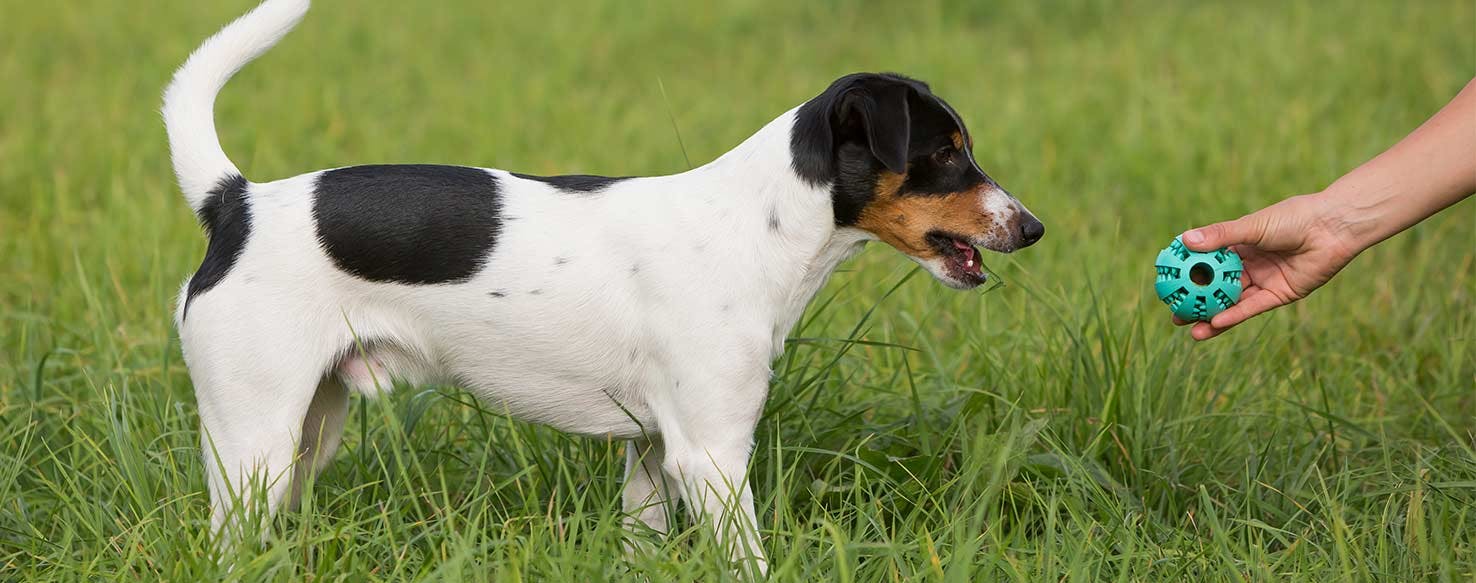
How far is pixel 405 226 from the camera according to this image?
3.04 meters

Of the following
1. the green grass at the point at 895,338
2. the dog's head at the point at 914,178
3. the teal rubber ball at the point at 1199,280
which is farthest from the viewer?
the teal rubber ball at the point at 1199,280

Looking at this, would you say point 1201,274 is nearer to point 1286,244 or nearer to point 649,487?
point 1286,244

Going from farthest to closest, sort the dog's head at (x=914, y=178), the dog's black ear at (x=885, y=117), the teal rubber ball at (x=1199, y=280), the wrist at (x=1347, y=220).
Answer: the teal rubber ball at (x=1199, y=280)
the wrist at (x=1347, y=220)
the dog's head at (x=914, y=178)
the dog's black ear at (x=885, y=117)

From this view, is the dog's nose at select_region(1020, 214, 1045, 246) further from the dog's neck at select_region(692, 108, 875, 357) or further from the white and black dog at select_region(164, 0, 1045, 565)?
the dog's neck at select_region(692, 108, 875, 357)

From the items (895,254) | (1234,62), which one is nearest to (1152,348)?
(895,254)

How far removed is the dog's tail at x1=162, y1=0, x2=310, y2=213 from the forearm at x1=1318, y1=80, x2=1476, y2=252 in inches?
93.2

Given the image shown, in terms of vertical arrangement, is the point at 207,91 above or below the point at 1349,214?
above

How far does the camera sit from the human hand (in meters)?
3.30

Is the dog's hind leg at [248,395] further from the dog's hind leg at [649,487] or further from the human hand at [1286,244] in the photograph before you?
the human hand at [1286,244]

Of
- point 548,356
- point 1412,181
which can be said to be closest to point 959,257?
point 548,356

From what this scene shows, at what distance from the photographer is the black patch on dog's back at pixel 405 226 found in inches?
119

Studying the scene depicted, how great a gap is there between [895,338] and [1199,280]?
4.30 feet

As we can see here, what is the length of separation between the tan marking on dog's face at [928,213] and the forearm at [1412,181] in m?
0.89

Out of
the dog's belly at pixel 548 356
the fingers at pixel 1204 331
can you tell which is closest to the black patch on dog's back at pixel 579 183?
the dog's belly at pixel 548 356
